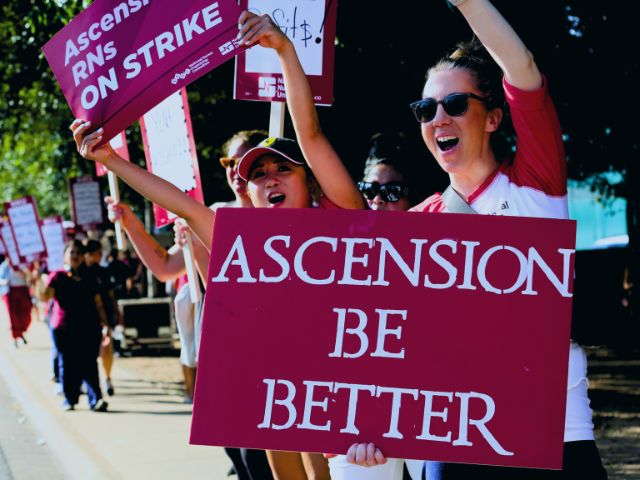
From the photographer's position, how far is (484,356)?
2871 millimetres

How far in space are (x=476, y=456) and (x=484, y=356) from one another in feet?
0.89

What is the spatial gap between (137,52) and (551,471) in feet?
7.57

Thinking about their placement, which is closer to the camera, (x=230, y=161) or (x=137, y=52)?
(x=137, y=52)

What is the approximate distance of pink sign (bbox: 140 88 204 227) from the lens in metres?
5.70

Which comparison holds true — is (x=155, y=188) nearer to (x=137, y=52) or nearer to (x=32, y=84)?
(x=137, y=52)

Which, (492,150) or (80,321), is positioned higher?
(492,150)

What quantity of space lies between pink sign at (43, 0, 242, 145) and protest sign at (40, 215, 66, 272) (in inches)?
577

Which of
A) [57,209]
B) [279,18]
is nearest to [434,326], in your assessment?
[279,18]

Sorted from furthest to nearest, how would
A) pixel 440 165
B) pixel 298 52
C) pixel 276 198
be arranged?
pixel 298 52 → pixel 276 198 → pixel 440 165

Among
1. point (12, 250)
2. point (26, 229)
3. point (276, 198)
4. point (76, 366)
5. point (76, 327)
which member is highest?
point (276, 198)

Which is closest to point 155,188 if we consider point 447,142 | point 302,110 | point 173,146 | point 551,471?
point 302,110

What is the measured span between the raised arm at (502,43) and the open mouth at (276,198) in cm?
128

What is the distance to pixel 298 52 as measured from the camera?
16.1 feet

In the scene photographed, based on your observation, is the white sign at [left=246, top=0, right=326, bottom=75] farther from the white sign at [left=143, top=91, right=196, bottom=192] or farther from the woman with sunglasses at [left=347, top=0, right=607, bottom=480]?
the woman with sunglasses at [left=347, top=0, right=607, bottom=480]
